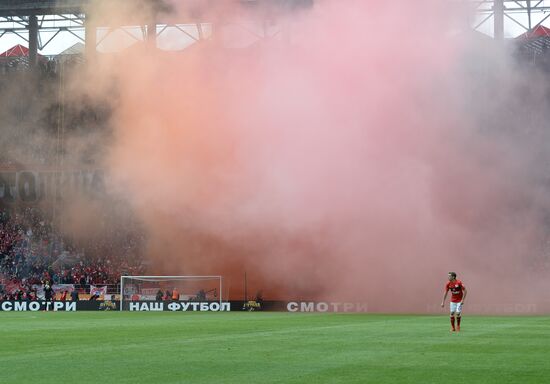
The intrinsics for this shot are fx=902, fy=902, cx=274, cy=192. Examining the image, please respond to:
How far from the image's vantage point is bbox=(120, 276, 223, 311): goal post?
1706 inches

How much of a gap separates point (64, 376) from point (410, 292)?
3032 cm

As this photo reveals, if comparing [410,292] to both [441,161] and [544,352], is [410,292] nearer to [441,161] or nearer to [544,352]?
[441,161]

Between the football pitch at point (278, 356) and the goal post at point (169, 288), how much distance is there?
69.1ft

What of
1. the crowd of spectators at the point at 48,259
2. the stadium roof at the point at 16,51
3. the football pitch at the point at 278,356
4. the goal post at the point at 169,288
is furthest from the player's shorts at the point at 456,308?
the stadium roof at the point at 16,51

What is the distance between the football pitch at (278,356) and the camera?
1160 centimetres

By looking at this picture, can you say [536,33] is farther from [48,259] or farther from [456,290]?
[456,290]

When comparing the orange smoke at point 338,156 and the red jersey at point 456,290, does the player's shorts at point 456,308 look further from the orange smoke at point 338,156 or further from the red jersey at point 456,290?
Result: the orange smoke at point 338,156

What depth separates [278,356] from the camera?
564 inches

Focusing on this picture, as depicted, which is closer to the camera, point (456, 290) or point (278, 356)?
point (278, 356)

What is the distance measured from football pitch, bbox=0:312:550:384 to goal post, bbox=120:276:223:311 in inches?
829

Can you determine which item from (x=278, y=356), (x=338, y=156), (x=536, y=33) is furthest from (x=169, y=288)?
(x=278, y=356)

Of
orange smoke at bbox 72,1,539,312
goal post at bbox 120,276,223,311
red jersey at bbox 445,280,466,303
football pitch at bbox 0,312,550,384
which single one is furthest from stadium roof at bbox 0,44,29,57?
red jersey at bbox 445,280,466,303

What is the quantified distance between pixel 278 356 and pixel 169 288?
30.3 metres

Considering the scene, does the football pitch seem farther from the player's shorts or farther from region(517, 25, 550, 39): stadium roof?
region(517, 25, 550, 39): stadium roof
